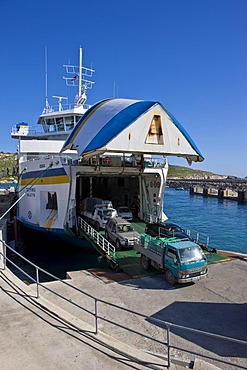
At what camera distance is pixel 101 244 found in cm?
1697

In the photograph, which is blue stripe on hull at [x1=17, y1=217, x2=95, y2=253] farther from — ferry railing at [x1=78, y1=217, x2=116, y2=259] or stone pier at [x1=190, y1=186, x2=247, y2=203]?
stone pier at [x1=190, y1=186, x2=247, y2=203]

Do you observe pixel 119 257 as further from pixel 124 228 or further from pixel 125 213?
pixel 125 213

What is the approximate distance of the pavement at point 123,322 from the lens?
605cm

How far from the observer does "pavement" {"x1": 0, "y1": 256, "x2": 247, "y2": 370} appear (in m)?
6.05

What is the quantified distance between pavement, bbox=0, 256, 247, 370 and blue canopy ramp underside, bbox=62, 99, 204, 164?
667 centimetres

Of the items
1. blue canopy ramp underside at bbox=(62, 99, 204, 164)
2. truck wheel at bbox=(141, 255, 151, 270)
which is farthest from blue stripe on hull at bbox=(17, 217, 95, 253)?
blue canopy ramp underside at bbox=(62, 99, 204, 164)

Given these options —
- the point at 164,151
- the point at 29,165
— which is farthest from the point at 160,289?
the point at 29,165

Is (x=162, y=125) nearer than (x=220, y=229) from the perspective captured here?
Yes

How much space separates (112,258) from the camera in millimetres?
15367

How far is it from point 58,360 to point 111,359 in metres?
1.06

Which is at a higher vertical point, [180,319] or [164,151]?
[164,151]

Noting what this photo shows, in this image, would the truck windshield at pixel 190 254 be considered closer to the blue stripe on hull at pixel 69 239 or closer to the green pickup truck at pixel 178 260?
the green pickup truck at pixel 178 260

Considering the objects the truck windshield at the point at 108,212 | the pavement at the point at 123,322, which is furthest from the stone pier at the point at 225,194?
the pavement at the point at 123,322

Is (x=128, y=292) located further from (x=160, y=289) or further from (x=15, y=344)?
(x=15, y=344)
